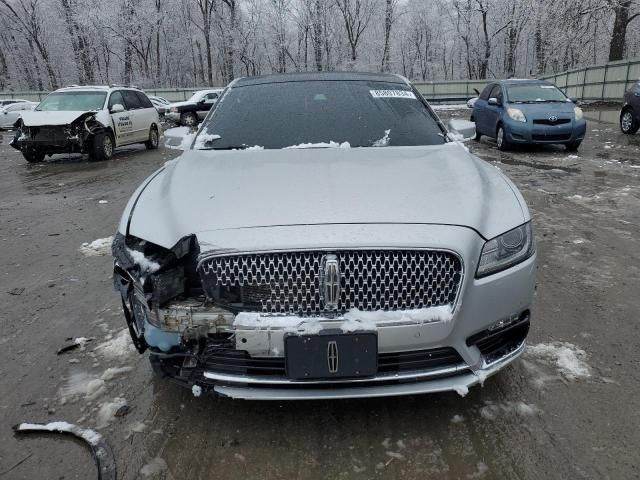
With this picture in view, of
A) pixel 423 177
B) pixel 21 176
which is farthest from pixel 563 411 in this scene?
pixel 21 176

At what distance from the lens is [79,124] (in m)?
11.4

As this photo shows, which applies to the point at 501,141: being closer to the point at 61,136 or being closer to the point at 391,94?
the point at 391,94

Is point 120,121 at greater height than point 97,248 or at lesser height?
greater

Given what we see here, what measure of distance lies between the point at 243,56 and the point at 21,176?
1769 inches

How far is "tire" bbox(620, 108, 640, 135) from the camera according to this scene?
13.5m

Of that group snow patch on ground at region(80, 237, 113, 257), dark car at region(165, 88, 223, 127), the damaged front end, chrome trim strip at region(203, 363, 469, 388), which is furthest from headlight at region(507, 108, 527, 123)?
dark car at region(165, 88, 223, 127)

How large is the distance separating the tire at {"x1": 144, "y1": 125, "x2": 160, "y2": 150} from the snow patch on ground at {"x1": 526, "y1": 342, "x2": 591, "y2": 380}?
13154 mm

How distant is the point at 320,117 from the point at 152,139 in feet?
39.0

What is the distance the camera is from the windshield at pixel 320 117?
344 centimetres

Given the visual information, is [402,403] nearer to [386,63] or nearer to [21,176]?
[21,176]

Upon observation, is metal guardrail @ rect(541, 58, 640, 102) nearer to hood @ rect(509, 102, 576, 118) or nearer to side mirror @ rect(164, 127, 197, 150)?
hood @ rect(509, 102, 576, 118)

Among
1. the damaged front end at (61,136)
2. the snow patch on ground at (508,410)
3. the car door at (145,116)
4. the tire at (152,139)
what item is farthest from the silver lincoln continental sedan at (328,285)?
the tire at (152,139)

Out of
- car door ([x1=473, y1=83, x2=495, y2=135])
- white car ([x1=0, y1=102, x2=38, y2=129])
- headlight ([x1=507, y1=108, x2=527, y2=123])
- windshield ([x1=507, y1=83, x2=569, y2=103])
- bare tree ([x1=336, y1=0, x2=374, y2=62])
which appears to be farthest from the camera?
bare tree ([x1=336, y1=0, x2=374, y2=62])

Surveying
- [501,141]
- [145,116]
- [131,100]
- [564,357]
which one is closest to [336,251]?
[564,357]
